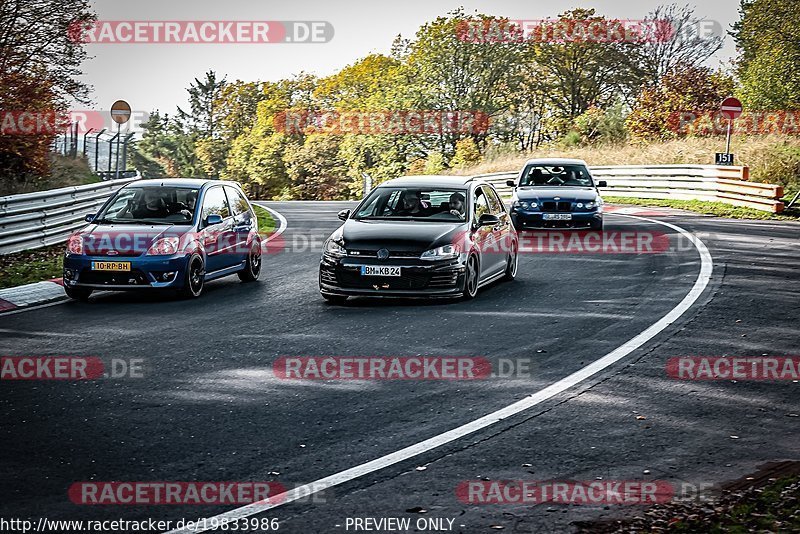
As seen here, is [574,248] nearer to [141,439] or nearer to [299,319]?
[299,319]

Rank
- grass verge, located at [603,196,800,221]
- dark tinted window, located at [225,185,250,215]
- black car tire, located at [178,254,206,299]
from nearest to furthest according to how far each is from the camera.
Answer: black car tire, located at [178,254,206,299] → dark tinted window, located at [225,185,250,215] → grass verge, located at [603,196,800,221]

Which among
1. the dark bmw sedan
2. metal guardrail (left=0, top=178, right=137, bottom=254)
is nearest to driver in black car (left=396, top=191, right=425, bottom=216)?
metal guardrail (left=0, top=178, right=137, bottom=254)

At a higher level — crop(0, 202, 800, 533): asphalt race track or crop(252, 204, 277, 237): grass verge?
crop(252, 204, 277, 237): grass verge

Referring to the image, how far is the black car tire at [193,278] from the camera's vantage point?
14.5 metres

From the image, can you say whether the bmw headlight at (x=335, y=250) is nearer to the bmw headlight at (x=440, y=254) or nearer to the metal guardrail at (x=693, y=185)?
the bmw headlight at (x=440, y=254)

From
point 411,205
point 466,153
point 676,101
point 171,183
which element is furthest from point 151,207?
point 466,153

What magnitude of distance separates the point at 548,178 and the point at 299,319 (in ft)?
44.9

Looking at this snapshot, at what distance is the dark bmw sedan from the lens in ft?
78.7

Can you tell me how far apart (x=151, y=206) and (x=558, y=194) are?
11.3 metres

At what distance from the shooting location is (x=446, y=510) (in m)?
5.62

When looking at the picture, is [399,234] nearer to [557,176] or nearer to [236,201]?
[236,201]

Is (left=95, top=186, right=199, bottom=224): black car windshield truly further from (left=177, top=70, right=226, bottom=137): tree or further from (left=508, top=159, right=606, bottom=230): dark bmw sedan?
(left=177, top=70, right=226, bottom=137): tree

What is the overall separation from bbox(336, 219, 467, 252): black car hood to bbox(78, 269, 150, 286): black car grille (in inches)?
108

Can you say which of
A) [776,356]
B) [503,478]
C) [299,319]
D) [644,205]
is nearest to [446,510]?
[503,478]
